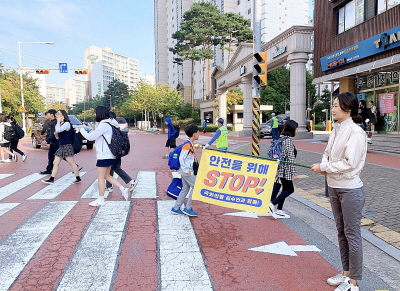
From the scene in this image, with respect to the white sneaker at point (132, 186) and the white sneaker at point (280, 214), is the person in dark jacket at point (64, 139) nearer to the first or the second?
the white sneaker at point (132, 186)

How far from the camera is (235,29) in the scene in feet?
152

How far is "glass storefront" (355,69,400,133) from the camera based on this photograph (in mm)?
16170

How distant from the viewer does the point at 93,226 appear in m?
4.57

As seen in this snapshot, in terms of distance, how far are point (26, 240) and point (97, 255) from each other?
1.15 m

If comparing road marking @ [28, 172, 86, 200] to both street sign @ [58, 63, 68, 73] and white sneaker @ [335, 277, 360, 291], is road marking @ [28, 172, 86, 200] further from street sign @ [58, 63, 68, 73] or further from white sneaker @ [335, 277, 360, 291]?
street sign @ [58, 63, 68, 73]

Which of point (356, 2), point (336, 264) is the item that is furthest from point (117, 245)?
point (356, 2)

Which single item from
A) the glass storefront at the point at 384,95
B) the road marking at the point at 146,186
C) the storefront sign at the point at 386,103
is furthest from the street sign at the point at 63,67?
the storefront sign at the point at 386,103

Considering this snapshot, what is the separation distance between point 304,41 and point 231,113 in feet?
91.8

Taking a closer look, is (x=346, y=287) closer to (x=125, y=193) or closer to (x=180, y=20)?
(x=125, y=193)

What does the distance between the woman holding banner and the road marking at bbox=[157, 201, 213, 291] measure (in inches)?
53.2

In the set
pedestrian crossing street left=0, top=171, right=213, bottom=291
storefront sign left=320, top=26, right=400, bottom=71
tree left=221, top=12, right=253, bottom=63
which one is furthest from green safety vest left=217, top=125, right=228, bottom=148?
tree left=221, top=12, right=253, bottom=63

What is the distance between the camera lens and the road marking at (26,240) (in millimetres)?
3246

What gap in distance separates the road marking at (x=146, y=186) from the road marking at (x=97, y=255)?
1.27 meters

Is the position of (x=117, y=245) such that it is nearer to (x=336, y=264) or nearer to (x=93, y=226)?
(x=93, y=226)
